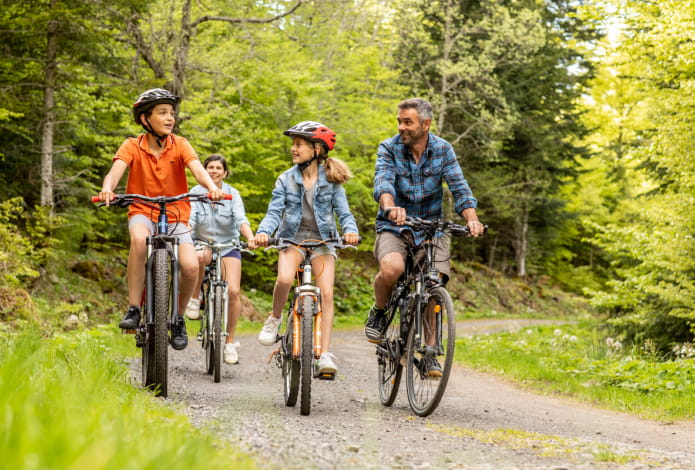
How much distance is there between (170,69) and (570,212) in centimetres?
2447

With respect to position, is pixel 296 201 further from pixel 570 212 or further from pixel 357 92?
pixel 570 212

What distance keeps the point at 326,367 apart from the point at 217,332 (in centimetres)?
229

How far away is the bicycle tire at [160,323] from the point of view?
5.47 metres

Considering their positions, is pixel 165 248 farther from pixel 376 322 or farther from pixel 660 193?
pixel 660 193

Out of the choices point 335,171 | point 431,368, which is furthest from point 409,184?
point 431,368

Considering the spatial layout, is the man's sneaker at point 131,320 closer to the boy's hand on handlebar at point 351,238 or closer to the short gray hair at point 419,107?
the boy's hand on handlebar at point 351,238

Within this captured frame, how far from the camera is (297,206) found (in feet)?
20.8

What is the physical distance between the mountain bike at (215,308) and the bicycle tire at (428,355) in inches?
97.1

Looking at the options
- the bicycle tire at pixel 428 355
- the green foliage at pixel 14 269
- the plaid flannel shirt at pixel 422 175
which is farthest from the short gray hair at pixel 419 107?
the green foliage at pixel 14 269

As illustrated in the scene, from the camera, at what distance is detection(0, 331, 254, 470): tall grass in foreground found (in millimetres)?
2062

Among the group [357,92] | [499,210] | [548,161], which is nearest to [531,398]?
[357,92]

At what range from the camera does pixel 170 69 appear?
55.3ft

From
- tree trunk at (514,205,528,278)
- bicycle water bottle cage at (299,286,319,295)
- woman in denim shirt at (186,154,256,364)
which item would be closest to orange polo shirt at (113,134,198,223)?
bicycle water bottle cage at (299,286,319,295)

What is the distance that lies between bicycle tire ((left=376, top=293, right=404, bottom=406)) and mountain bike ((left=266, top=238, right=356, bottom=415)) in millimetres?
638
